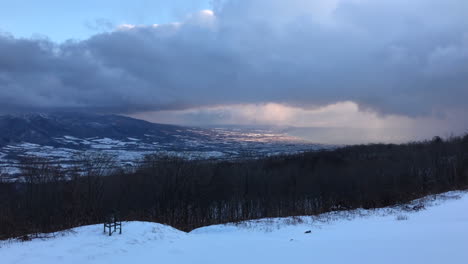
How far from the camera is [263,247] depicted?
52.0ft

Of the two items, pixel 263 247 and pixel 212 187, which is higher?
pixel 263 247

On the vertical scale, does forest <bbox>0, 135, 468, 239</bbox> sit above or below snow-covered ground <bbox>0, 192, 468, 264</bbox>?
below

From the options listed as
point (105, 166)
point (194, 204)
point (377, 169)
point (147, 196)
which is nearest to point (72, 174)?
point (105, 166)

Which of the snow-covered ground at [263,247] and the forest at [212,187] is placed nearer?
the snow-covered ground at [263,247]

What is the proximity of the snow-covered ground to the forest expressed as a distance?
82.1 feet

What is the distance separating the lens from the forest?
A: 168 ft

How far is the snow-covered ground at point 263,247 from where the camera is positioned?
12.7 metres

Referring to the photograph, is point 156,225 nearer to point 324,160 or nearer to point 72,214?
point 72,214

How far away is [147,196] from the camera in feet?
202

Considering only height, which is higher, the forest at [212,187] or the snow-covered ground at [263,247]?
the snow-covered ground at [263,247]

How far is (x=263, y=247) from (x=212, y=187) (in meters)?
50.4

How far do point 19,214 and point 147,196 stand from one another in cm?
2071

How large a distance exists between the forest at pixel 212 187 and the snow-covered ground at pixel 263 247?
82.1 ft

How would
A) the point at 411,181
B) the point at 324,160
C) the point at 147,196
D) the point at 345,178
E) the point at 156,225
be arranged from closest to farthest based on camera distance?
the point at 156,225 < the point at 147,196 < the point at 411,181 < the point at 345,178 < the point at 324,160
